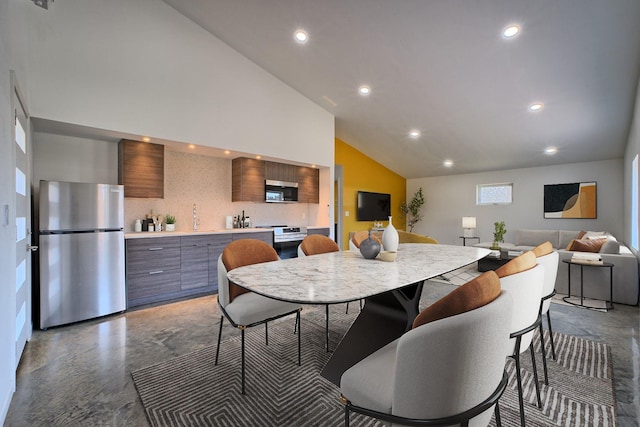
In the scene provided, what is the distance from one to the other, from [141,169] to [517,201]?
7.86m

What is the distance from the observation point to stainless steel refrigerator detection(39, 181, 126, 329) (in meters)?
2.82

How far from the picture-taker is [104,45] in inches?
125

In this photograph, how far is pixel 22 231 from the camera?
2398 millimetres

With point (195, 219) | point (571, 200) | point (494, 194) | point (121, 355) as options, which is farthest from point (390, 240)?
point (494, 194)

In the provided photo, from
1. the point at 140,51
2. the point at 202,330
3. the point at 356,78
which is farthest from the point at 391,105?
the point at 202,330

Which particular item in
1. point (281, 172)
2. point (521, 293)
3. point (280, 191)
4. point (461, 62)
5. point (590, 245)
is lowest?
point (590, 245)

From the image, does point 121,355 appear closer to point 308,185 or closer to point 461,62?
point 308,185

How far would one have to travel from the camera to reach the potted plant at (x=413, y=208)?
8.59 meters

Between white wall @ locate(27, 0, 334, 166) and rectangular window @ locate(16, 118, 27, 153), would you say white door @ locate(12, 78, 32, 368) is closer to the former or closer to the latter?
rectangular window @ locate(16, 118, 27, 153)

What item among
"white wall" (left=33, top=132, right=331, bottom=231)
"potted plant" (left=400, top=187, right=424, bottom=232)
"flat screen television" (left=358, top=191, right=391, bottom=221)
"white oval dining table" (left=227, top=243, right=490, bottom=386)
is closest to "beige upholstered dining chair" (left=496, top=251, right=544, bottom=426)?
"white oval dining table" (left=227, top=243, right=490, bottom=386)

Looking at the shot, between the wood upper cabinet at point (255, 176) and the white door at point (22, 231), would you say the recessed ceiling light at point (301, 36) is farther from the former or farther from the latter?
the white door at point (22, 231)

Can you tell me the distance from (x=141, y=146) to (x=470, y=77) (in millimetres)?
4409

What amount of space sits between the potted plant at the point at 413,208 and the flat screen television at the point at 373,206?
0.86m

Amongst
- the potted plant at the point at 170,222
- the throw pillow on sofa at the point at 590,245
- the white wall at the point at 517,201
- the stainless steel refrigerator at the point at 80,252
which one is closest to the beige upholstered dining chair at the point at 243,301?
the stainless steel refrigerator at the point at 80,252
